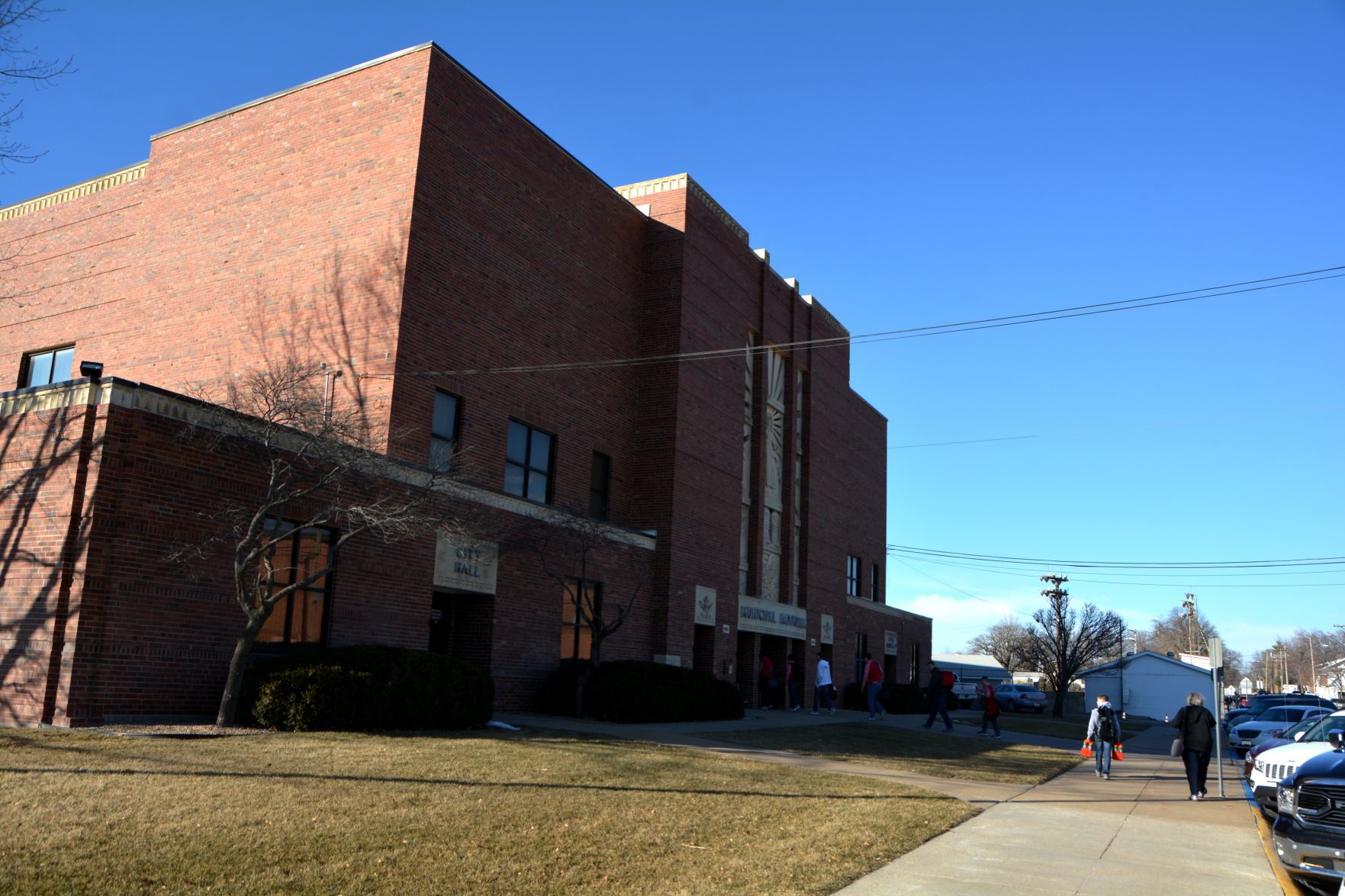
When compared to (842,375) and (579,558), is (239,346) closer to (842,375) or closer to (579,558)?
(579,558)

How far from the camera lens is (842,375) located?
44125 millimetres

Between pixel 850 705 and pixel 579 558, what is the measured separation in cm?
2024

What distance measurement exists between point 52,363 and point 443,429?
13.5m

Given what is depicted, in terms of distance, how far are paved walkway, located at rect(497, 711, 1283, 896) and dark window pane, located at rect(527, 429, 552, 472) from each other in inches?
286

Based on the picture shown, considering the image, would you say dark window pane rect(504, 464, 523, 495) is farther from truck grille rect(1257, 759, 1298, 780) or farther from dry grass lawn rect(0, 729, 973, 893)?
truck grille rect(1257, 759, 1298, 780)

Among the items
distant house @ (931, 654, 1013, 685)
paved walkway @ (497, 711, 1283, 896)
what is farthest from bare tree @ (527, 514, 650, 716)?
distant house @ (931, 654, 1013, 685)

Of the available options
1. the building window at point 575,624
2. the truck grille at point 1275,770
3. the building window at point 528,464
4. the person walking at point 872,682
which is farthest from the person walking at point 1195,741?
the building window at point 528,464

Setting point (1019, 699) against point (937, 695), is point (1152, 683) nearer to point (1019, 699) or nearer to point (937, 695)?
point (1019, 699)

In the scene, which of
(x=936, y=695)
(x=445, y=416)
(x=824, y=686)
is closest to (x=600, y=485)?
(x=445, y=416)

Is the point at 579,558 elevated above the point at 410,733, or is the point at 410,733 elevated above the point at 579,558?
the point at 579,558

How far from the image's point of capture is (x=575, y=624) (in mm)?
26062

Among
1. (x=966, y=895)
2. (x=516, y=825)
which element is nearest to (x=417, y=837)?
(x=516, y=825)

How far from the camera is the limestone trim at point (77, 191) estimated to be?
2867 centimetres

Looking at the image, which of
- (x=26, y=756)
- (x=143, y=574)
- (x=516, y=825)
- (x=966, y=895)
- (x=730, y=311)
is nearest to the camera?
(x=966, y=895)
